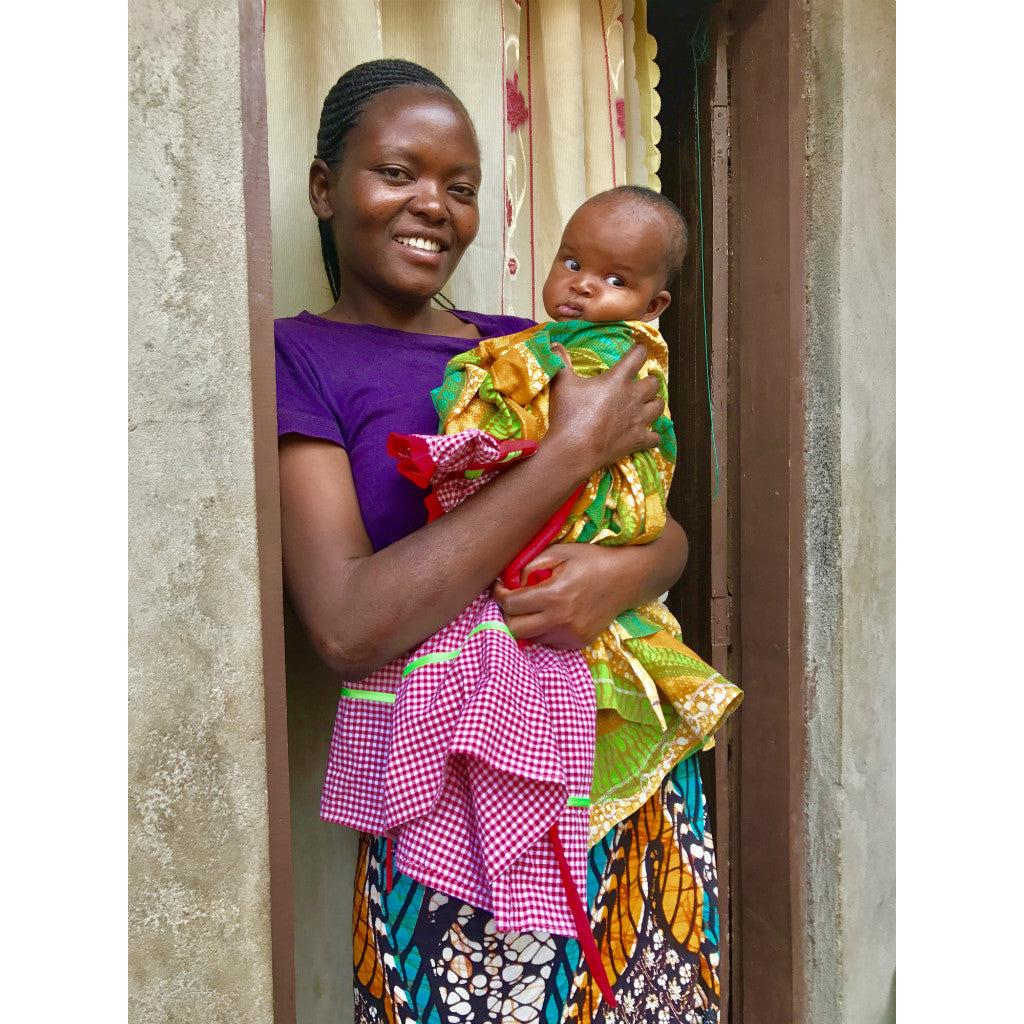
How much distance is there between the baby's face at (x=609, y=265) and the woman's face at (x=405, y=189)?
7.1 inches

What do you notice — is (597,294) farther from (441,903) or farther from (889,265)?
(441,903)

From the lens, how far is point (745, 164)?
1699 millimetres

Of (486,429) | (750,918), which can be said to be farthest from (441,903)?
(750,918)

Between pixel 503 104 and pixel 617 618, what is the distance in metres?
1.10

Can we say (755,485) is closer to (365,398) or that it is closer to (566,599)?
(566,599)

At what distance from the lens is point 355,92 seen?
132 centimetres

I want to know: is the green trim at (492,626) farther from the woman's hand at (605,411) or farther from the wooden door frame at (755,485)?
the wooden door frame at (755,485)

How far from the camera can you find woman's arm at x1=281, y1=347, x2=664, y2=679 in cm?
102

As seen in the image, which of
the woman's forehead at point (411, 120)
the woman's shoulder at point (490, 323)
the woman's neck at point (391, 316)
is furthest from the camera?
the woman's shoulder at point (490, 323)

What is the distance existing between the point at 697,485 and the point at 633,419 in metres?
0.69

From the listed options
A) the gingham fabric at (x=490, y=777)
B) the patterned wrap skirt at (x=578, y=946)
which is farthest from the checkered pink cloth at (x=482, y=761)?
→ the patterned wrap skirt at (x=578, y=946)

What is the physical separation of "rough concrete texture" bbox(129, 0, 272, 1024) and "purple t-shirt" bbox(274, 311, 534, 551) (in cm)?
18

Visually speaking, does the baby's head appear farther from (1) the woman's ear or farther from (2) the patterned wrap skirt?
(2) the patterned wrap skirt

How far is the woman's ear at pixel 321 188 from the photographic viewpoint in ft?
4.41
